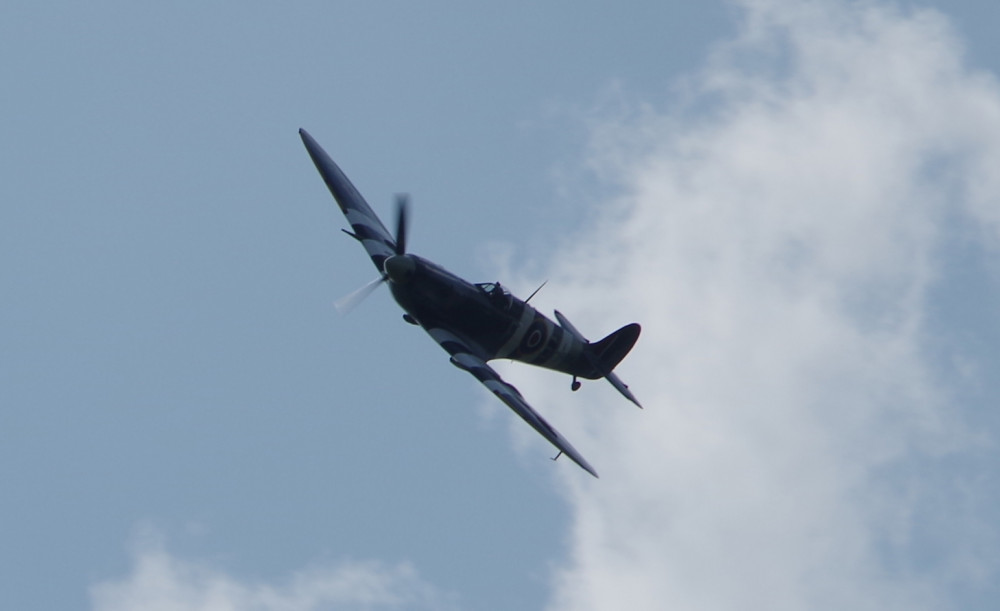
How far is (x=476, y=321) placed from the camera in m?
45.2

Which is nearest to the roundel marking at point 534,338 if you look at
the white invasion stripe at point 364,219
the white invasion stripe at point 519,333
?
the white invasion stripe at point 519,333

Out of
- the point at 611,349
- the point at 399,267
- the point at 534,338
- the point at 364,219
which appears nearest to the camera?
the point at 399,267

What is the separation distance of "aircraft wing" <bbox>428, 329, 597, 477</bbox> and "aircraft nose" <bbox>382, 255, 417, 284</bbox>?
8.47 ft

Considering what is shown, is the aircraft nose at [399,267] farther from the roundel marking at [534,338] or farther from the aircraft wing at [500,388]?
the roundel marking at [534,338]

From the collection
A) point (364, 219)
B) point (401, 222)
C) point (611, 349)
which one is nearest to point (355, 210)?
point (364, 219)

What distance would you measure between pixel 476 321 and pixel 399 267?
3.85 m

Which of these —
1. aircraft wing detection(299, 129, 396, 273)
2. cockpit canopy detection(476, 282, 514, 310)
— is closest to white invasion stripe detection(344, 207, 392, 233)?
aircraft wing detection(299, 129, 396, 273)

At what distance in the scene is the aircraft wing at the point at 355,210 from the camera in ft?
152

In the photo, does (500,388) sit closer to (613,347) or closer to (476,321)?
(476,321)

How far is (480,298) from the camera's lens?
1786 inches

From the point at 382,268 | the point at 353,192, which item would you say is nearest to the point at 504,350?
the point at 382,268

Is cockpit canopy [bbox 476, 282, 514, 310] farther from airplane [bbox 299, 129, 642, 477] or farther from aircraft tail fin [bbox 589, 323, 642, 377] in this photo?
aircraft tail fin [bbox 589, 323, 642, 377]

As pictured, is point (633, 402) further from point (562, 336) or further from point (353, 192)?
point (353, 192)

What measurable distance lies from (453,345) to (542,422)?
14.1 ft
